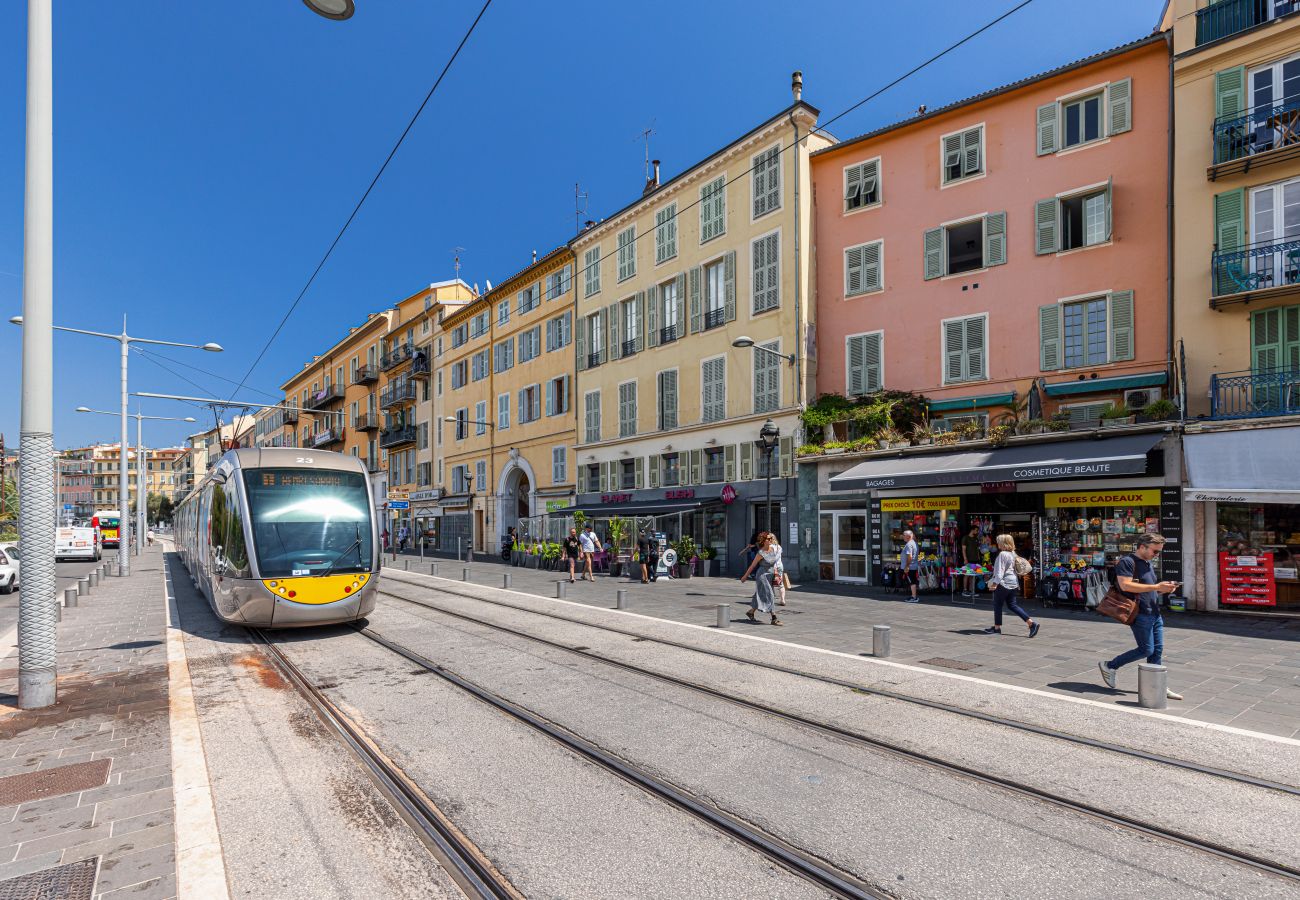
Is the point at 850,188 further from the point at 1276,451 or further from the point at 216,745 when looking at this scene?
the point at 216,745

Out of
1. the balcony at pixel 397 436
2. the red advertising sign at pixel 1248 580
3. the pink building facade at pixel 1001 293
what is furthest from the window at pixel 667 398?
the balcony at pixel 397 436

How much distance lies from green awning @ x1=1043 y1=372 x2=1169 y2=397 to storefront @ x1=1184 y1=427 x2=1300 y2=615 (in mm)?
2098

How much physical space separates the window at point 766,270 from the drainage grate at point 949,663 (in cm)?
1473

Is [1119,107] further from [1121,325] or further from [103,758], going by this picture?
[103,758]

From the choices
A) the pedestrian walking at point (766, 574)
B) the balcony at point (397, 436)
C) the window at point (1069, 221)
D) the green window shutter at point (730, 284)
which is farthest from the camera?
the balcony at point (397, 436)

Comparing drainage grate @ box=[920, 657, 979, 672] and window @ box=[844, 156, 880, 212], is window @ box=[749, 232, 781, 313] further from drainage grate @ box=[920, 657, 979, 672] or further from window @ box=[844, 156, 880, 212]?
drainage grate @ box=[920, 657, 979, 672]

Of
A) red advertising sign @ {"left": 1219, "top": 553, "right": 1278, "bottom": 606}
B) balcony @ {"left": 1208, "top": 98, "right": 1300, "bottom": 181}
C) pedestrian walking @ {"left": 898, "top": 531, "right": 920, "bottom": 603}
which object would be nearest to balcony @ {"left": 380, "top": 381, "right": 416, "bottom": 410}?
pedestrian walking @ {"left": 898, "top": 531, "right": 920, "bottom": 603}

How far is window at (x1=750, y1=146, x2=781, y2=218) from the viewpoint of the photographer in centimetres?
2238

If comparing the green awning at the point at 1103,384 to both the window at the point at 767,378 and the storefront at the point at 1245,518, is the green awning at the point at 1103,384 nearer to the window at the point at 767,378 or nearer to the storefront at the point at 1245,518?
the storefront at the point at 1245,518

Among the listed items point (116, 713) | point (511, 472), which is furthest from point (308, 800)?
point (511, 472)

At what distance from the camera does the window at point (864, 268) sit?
66.8 feet

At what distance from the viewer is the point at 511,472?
36438mm

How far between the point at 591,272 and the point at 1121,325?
19882 mm

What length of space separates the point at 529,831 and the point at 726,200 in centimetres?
2300
